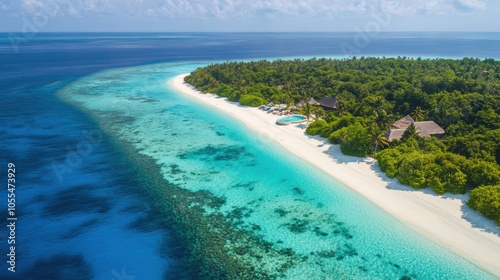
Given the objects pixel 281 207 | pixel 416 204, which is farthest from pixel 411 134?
pixel 281 207

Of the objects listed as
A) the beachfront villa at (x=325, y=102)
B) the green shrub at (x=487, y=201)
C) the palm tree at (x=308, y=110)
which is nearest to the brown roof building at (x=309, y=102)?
the beachfront villa at (x=325, y=102)

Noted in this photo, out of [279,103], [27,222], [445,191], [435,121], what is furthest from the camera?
[279,103]

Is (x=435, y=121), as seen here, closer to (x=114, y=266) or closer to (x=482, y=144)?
(x=482, y=144)

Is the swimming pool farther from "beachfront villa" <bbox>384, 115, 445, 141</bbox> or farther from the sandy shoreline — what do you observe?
"beachfront villa" <bbox>384, 115, 445, 141</bbox>

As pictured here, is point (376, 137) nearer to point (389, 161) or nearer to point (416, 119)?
point (389, 161)

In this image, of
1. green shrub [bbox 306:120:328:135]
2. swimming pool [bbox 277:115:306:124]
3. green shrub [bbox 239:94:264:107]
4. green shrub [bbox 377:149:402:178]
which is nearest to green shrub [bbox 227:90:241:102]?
green shrub [bbox 239:94:264:107]

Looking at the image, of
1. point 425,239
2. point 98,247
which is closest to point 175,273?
point 98,247
